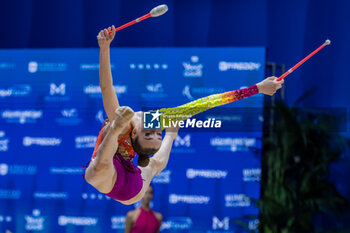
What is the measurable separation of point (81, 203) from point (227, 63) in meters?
2.19

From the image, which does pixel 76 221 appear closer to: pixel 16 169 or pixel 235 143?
pixel 16 169

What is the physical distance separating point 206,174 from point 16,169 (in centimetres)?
209

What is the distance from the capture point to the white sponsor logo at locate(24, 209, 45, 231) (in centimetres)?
568

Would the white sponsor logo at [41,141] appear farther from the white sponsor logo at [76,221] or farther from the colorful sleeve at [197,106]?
the colorful sleeve at [197,106]

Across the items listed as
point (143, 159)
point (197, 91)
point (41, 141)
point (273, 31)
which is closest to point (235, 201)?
point (197, 91)

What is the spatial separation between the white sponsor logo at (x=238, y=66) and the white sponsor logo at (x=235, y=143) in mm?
736

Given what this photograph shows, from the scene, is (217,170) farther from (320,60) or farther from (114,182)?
(114,182)

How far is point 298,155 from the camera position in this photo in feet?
17.4

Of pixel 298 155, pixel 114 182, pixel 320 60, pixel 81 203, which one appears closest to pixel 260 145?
pixel 298 155

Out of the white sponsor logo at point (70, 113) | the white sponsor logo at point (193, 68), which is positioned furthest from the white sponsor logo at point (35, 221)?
the white sponsor logo at point (193, 68)

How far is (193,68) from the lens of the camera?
17.7 feet

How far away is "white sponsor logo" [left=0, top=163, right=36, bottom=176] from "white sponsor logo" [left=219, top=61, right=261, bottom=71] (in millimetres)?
2331

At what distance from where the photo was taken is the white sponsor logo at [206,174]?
5383 mm

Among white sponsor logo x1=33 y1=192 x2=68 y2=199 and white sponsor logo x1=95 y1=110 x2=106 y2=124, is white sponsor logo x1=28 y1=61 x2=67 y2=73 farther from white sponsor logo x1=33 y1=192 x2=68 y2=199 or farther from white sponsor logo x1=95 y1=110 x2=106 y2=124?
white sponsor logo x1=33 y1=192 x2=68 y2=199
